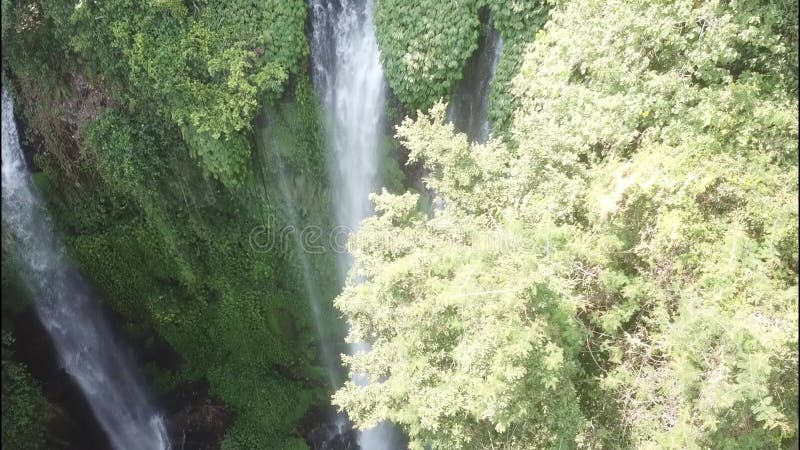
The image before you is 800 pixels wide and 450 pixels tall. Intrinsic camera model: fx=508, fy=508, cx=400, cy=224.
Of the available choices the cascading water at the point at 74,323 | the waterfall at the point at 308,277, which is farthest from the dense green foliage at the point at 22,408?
the waterfall at the point at 308,277

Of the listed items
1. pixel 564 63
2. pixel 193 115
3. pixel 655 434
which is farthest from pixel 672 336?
pixel 193 115

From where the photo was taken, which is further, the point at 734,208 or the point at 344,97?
the point at 344,97

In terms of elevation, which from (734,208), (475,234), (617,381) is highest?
(734,208)

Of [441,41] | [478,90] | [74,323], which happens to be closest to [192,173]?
[74,323]

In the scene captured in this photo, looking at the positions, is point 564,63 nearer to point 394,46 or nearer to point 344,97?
point 394,46

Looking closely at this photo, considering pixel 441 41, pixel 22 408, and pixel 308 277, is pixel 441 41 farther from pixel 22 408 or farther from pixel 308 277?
pixel 22 408
